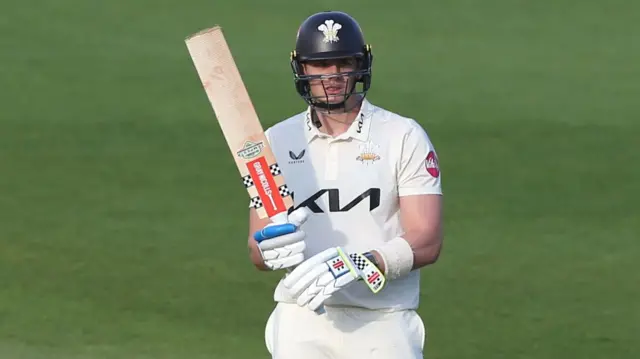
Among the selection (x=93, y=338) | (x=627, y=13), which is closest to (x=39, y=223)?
(x=93, y=338)

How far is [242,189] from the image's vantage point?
1147 centimetres

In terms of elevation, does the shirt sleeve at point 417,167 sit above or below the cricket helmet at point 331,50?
below

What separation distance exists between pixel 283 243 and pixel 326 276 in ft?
0.64

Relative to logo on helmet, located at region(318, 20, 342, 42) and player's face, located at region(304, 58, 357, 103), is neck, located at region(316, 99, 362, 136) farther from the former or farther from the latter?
logo on helmet, located at region(318, 20, 342, 42)

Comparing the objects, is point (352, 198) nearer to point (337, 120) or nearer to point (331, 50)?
point (337, 120)

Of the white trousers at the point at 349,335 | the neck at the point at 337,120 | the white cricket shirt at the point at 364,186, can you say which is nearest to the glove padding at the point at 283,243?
the white cricket shirt at the point at 364,186

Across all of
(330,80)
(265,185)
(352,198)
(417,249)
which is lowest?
(417,249)

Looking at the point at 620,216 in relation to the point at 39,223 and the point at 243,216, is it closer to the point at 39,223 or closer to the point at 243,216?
the point at 243,216

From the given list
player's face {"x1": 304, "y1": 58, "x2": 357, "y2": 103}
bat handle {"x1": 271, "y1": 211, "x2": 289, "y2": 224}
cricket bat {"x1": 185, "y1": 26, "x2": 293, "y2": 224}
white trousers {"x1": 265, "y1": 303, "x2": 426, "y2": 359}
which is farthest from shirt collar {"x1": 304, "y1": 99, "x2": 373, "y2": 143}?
white trousers {"x1": 265, "y1": 303, "x2": 426, "y2": 359}

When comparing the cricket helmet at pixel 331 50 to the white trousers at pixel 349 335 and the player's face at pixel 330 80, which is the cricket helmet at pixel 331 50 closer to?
the player's face at pixel 330 80

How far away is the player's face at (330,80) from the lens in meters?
5.04

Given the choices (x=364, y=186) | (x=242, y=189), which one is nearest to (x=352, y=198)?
(x=364, y=186)

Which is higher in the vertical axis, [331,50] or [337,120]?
[331,50]

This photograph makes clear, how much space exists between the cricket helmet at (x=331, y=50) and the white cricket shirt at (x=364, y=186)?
139 mm
